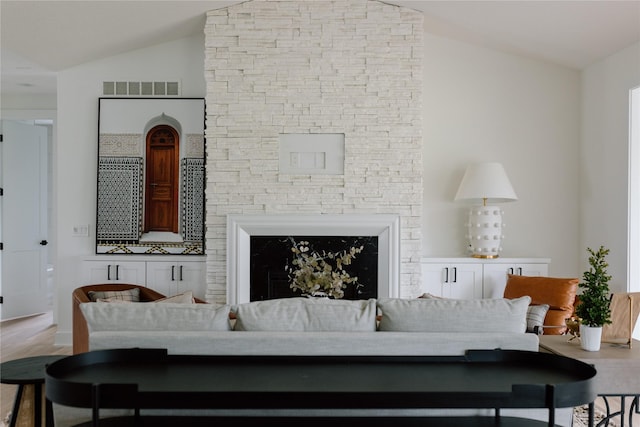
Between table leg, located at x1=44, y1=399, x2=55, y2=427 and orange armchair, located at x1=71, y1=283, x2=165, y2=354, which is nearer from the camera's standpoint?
table leg, located at x1=44, y1=399, x2=55, y2=427

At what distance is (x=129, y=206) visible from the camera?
19.7 feet

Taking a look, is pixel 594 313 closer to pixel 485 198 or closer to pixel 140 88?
pixel 485 198

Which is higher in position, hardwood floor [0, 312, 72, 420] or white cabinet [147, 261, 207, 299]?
white cabinet [147, 261, 207, 299]

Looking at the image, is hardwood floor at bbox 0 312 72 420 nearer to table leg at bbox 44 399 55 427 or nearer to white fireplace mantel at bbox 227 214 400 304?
white fireplace mantel at bbox 227 214 400 304

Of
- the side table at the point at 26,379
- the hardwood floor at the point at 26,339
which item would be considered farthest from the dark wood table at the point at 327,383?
the hardwood floor at the point at 26,339

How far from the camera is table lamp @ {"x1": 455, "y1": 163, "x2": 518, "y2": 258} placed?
18.2 ft

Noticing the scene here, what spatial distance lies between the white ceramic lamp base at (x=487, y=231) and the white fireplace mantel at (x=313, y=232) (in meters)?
0.81

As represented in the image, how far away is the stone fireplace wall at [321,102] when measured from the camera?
5.55m

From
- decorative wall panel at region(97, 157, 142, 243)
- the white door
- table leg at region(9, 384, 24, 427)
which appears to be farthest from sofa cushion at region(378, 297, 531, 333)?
the white door

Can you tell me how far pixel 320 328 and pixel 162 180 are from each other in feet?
13.0

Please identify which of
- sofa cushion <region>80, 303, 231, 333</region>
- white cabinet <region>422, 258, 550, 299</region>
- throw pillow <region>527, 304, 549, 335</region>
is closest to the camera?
sofa cushion <region>80, 303, 231, 333</region>

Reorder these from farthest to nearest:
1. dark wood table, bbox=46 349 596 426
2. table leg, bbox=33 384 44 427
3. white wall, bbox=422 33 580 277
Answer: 1. white wall, bbox=422 33 580 277
2. table leg, bbox=33 384 44 427
3. dark wood table, bbox=46 349 596 426

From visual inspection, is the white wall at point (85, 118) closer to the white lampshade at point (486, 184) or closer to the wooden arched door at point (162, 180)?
the wooden arched door at point (162, 180)

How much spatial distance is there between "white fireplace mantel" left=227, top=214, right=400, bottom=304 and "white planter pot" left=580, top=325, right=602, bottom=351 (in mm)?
2653
